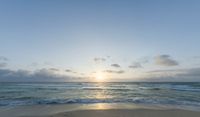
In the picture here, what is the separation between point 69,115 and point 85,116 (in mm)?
748

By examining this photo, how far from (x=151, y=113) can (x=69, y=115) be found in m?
4.02

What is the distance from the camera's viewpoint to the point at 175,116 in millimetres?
11039

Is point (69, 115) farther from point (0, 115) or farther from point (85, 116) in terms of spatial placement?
point (0, 115)

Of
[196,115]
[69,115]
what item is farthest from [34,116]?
[196,115]

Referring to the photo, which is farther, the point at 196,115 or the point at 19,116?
the point at 196,115

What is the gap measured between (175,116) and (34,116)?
6.52 meters

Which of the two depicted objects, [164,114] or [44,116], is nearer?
[44,116]

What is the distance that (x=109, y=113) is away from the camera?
37.3 ft

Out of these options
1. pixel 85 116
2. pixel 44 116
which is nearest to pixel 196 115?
pixel 85 116

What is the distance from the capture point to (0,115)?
11148mm

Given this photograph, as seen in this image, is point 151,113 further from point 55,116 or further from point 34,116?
point 34,116

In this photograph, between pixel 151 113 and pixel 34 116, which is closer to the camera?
pixel 34 116

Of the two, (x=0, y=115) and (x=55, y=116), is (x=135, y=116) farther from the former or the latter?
(x=0, y=115)

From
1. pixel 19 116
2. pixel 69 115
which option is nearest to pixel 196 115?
pixel 69 115
